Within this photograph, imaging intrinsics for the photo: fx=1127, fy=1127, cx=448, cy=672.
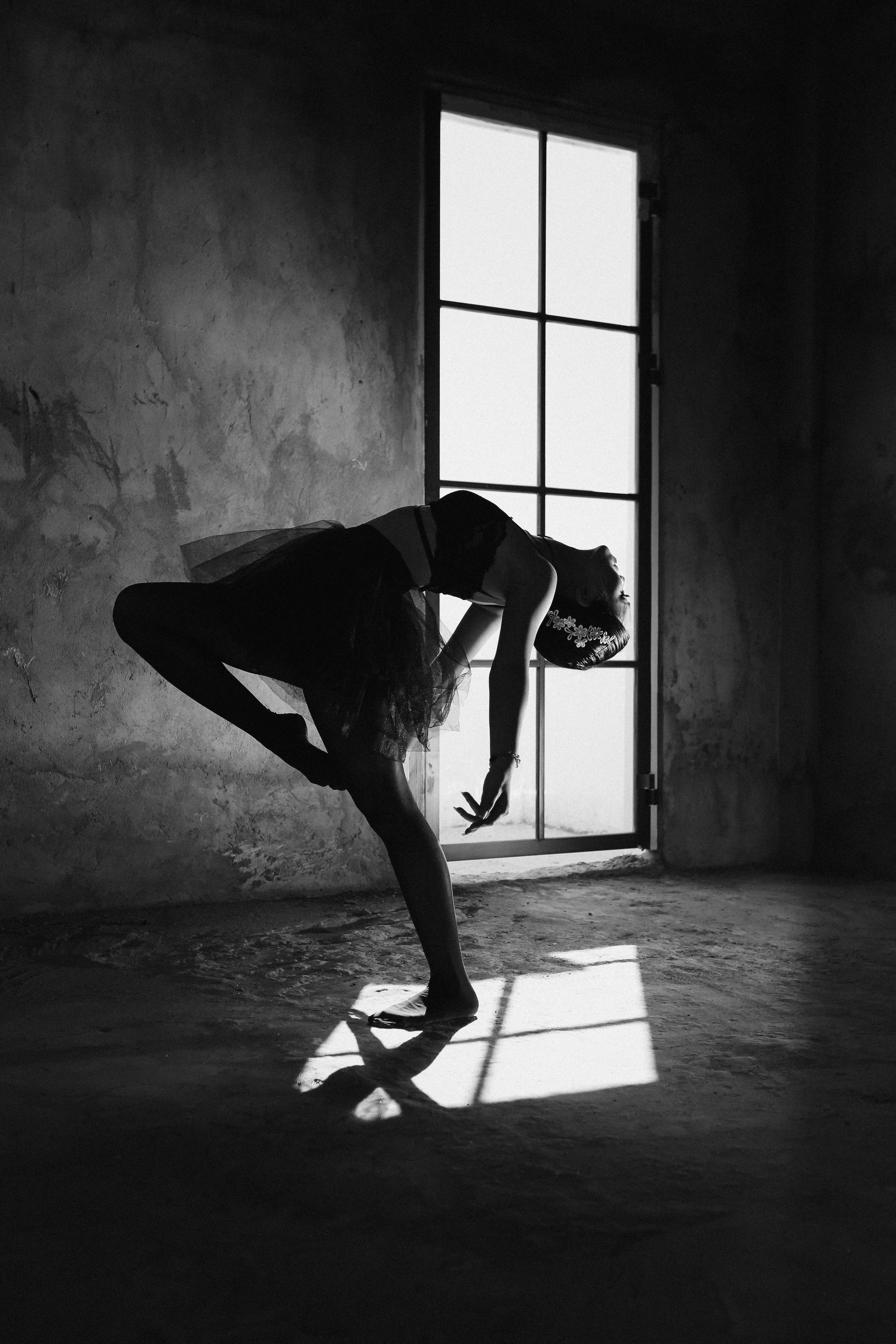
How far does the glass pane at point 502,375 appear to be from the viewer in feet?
14.0

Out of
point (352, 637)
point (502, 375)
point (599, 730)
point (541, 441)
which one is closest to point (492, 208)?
point (502, 375)

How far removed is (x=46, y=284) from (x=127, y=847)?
1783 mm

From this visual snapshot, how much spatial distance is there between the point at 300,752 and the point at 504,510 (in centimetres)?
210

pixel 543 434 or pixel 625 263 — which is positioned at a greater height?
pixel 625 263

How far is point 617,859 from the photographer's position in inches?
175

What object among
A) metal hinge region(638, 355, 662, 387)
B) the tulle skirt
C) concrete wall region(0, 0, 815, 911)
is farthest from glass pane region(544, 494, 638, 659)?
the tulle skirt

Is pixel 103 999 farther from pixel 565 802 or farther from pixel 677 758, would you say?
pixel 565 802

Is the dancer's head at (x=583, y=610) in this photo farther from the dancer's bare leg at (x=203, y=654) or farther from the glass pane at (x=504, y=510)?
the glass pane at (x=504, y=510)

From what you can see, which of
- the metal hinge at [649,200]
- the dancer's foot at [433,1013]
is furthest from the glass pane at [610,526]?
the dancer's foot at [433,1013]

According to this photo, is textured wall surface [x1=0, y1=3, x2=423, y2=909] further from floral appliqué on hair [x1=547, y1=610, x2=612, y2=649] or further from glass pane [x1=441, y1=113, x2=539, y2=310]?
floral appliqué on hair [x1=547, y1=610, x2=612, y2=649]

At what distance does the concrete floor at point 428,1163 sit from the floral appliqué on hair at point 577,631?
0.81 meters

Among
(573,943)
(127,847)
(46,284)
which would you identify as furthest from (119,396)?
(573,943)

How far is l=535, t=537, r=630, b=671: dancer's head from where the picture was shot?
2436 millimetres

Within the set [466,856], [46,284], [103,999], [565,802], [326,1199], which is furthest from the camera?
[565,802]
